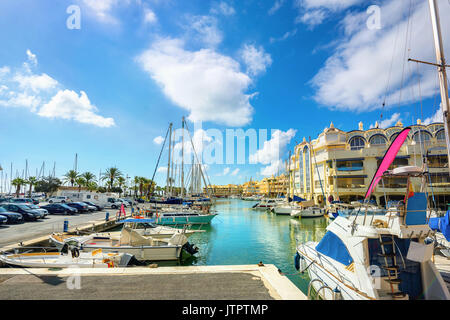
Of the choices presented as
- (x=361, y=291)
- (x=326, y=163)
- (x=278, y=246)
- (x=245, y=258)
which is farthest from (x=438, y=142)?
(x=361, y=291)

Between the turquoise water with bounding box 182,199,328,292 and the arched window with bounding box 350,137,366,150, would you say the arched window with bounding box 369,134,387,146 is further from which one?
the turquoise water with bounding box 182,199,328,292

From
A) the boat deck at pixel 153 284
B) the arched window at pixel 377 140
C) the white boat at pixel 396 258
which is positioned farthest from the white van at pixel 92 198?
the arched window at pixel 377 140

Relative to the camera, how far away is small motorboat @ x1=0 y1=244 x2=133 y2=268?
9.96 metres

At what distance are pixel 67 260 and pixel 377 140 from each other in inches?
2177

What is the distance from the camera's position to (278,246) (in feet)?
64.1

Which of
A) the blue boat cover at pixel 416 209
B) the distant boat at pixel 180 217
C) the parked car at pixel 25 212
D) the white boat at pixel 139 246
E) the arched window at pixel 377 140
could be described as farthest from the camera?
the arched window at pixel 377 140

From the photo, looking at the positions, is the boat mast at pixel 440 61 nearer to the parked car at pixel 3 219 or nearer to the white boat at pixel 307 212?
the white boat at pixel 307 212

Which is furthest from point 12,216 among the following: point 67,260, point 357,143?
point 357,143

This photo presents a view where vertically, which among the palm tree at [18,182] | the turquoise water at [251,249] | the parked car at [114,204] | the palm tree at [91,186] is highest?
the palm tree at [18,182]

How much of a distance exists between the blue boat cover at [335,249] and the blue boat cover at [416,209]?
237 cm

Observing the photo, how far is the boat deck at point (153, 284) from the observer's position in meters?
6.35

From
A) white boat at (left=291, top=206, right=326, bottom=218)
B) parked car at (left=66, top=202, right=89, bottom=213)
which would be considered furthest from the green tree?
white boat at (left=291, top=206, right=326, bottom=218)

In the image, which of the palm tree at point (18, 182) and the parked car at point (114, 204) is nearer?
the parked car at point (114, 204)
